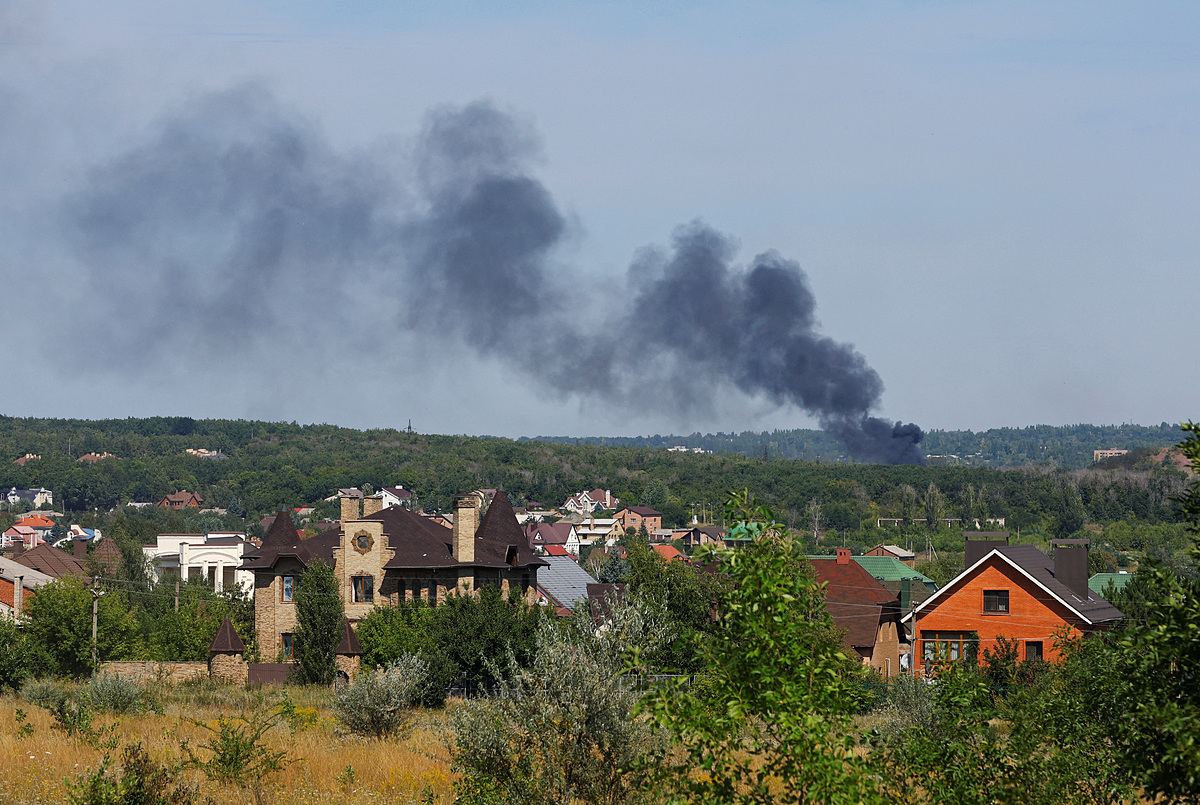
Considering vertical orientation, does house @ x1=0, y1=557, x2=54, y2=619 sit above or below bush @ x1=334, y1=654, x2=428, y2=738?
below

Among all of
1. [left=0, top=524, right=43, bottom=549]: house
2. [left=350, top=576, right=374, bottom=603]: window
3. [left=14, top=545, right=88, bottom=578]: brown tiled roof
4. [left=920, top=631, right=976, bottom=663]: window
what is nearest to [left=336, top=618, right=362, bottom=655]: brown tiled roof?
[left=350, top=576, right=374, bottom=603]: window

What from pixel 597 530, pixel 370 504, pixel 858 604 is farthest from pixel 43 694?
pixel 597 530

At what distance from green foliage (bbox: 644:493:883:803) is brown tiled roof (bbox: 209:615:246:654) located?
1489 inches

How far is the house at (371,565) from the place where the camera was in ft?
149

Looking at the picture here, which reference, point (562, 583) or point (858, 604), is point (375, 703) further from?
point (562, 583)

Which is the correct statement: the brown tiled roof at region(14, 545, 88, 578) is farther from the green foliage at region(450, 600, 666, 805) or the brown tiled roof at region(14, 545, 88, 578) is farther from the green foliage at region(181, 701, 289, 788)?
the green foliage at region(450, 600, 666, 805)

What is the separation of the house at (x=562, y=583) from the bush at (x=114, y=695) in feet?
84.5

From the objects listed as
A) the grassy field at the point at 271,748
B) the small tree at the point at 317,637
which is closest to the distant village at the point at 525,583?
the small tree at the point at 317,637

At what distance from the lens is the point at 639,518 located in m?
189

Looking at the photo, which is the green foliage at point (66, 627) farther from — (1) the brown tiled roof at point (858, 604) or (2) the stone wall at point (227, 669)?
(1) the brown tiled roof at point (858, 604)

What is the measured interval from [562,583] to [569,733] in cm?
4882

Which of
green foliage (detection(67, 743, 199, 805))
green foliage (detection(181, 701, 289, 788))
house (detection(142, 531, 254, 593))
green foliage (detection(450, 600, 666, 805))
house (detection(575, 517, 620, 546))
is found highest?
green foliage (detection(450, 600, 666, 805))

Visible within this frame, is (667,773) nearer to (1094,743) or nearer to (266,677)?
(1094,743)

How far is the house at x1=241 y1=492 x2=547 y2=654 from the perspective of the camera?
45.4 m
